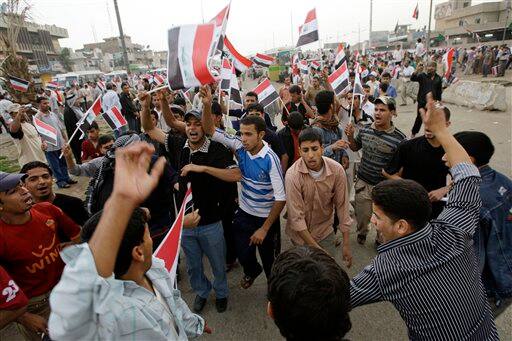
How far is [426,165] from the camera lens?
10.5 ft

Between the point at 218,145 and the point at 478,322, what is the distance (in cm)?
242

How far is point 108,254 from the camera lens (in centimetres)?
104

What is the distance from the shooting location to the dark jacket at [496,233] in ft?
7.01

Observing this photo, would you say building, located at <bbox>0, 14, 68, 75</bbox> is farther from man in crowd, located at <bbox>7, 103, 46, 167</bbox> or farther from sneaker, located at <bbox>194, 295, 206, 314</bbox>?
sneaker, located at <bbox>194, 295, 206, 314</bbox>

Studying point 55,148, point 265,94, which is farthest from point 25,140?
point 265,94

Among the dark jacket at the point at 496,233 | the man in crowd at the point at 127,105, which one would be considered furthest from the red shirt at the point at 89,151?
the man in crowd at the point at 127,105

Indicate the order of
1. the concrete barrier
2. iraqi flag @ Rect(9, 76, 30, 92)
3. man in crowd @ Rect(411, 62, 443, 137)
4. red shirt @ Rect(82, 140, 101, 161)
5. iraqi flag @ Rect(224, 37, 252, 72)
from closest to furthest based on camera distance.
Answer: red shirt @ Rect(82, 140, 101, 161)
iraqi flag @ Rect(224, 37, 252, 72)
iraqi flag @ Rect(9, 76, 30, 92)
man in crowd @ Rect(411, 62, 443, 137)
the concrete barrier

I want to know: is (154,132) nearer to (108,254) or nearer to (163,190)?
(163,190)

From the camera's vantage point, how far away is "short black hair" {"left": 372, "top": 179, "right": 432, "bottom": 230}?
1635 mm

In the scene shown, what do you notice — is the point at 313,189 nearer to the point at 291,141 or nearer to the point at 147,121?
the point at 291,141

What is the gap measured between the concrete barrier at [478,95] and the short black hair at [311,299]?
12741mm

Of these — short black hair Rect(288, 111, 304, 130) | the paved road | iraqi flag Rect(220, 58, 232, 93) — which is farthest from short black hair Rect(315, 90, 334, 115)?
iraqi flag Rect(220, 58, 232, 93)

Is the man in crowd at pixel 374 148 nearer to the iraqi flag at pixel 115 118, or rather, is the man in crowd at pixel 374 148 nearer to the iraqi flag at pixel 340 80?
the iraqi flag at pixel 340 80

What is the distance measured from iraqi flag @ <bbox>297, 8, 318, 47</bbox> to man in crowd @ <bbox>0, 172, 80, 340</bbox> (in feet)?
20.9
